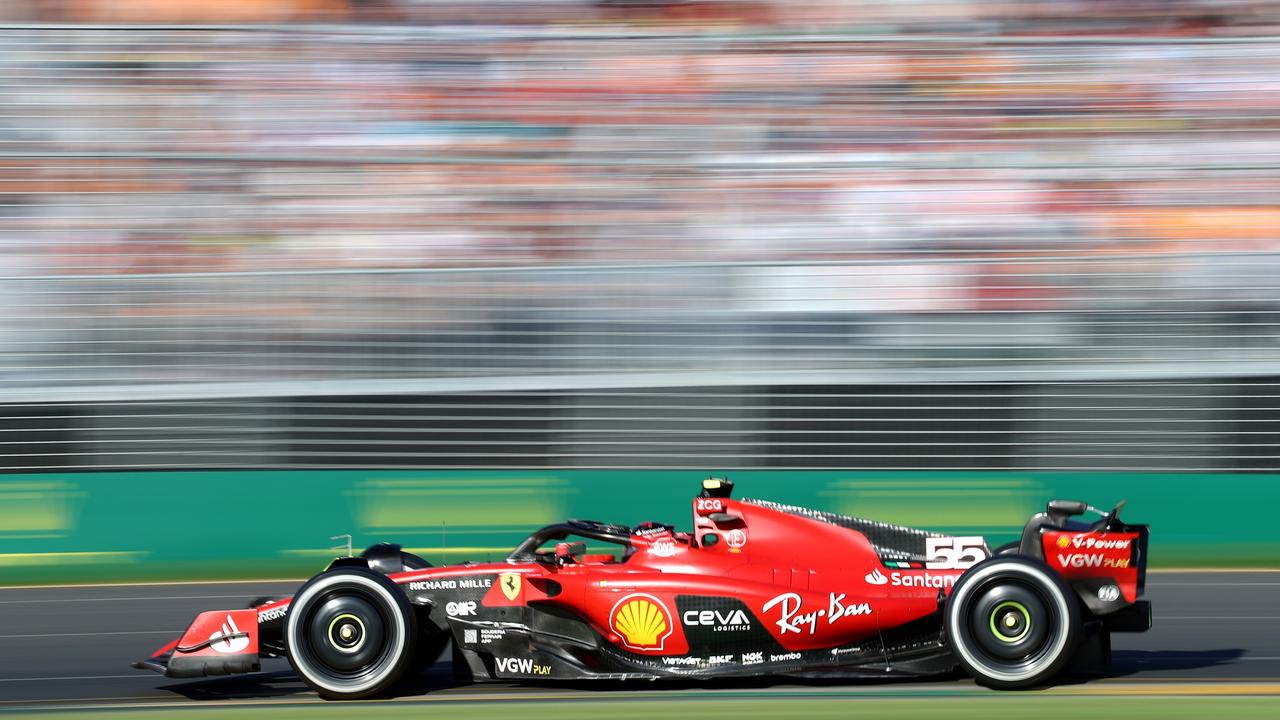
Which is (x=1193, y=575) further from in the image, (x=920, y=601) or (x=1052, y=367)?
(x=920, y=601)

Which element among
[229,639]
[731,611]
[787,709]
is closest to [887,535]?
[731,611]

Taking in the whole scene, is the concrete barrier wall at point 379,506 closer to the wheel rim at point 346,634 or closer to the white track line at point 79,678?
the white track line at point 79,678

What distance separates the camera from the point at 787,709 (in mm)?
5641

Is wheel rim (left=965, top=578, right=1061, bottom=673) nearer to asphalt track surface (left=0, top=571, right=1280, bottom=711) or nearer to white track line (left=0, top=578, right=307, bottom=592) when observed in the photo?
asphalt track surface (left=0, top=571, right=1280, bottom=711)

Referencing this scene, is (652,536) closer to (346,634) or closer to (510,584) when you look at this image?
(510,584)

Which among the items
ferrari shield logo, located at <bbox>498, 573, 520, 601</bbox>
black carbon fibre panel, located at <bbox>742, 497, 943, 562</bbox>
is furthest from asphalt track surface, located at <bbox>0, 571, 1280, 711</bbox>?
black carbon fibre panel, located at <bbox>742, 497, 943, 562</bbox>

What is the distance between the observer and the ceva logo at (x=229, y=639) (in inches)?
241

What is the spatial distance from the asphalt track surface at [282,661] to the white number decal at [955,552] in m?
0.50

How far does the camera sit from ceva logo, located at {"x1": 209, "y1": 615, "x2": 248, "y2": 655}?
613cm

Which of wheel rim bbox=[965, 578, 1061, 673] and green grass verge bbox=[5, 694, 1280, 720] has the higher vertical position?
wheel rim bbox=[965, 578, 1061, 673]

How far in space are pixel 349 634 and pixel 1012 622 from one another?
278cm

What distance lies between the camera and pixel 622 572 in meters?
6.08

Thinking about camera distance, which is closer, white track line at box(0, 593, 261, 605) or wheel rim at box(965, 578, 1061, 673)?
wheel rim at box(965, 578, 1061, 673)

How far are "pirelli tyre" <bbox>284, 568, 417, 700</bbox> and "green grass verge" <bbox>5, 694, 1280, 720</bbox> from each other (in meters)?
0.13
